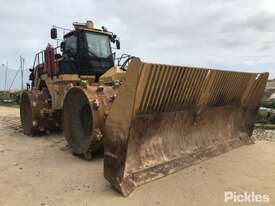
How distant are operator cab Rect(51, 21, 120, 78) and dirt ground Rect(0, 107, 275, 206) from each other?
2.04 m

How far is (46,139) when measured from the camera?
23.6 ft

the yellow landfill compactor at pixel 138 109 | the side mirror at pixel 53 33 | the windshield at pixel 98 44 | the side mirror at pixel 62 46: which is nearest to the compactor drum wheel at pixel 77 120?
the yellow landfill compactor at pixel 138 109

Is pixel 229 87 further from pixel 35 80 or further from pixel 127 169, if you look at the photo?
pixel 35 80

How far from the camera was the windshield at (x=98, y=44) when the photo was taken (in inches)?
280

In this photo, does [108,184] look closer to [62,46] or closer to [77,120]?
[77,120]

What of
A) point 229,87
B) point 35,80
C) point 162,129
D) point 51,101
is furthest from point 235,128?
point 35,80

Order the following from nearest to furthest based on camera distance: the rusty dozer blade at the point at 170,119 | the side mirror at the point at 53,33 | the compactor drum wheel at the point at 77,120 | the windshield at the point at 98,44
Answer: the rusty dozer blade at the point at 170,119 → the compactor drum wheel at the point at 77,120 → the windshield at the point at 98,44 → the side mirror at the point at 53,33

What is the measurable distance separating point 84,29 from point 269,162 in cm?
450

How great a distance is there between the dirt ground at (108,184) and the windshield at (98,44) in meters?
2.50

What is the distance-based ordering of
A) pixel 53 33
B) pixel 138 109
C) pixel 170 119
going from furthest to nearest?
pixel 53 33 → pixel 170 119 → pixel 138 109

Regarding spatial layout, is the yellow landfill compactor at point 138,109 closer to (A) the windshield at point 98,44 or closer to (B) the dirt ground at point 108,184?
(A) the windshield at point 98,44

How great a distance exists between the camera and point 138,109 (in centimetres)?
388

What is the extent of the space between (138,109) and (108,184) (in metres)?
0.99

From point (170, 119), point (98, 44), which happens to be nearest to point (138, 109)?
point (170, 119)
